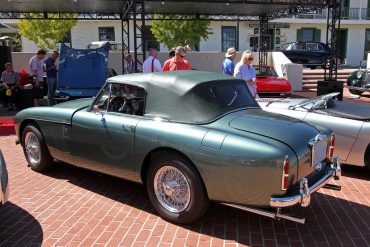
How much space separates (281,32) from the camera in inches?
1261

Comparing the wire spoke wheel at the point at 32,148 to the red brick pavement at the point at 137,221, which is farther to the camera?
the wire spoke wheel at the point at 32,148

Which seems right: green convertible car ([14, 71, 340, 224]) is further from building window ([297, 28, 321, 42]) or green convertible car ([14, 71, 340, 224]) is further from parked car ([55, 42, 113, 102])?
building window ([297, 28, 321, 42])

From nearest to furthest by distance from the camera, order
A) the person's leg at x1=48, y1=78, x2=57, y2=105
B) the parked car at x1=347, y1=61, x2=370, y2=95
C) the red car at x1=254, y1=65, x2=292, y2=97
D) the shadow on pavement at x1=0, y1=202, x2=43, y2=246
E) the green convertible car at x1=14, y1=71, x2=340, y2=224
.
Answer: the green convertible car at x1=14, y1=71, x2=340, y2=224 → the shadow on pavement at x1=0, y1=202, x2=43, y2=246 → the person's leg at x1=48, y1=78, x2=57, y2=105 → the red car at x1=254, y1=65, x2=292, y2=97 → the parked car at x1=347, y1=61, x2=370, y2=95

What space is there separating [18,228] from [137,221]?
1220 mm

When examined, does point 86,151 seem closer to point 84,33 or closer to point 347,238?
point 347,238

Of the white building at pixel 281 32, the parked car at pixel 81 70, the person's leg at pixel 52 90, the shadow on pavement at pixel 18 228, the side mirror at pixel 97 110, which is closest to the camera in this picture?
the shadow on pavement at pixel 18 228

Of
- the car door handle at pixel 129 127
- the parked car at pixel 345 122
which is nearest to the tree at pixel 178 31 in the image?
the parked car at pixel 345 122

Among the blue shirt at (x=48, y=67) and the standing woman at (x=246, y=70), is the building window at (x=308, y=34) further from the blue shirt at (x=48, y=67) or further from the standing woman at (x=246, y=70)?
the standing woman at (x=246, y=70)

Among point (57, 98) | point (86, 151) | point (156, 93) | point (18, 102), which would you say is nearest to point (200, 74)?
point (156, 93)

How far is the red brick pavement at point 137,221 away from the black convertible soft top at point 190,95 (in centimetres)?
114

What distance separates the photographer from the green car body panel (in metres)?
3.54

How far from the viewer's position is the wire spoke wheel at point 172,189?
400 cm

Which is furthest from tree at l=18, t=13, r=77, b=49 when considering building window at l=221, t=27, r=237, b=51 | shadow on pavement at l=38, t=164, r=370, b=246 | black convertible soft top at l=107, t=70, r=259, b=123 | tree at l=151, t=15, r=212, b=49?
black convertible soft top at l=107, t=70, r=259, b=123

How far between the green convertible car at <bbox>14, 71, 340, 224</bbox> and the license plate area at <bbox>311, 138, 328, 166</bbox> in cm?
1
